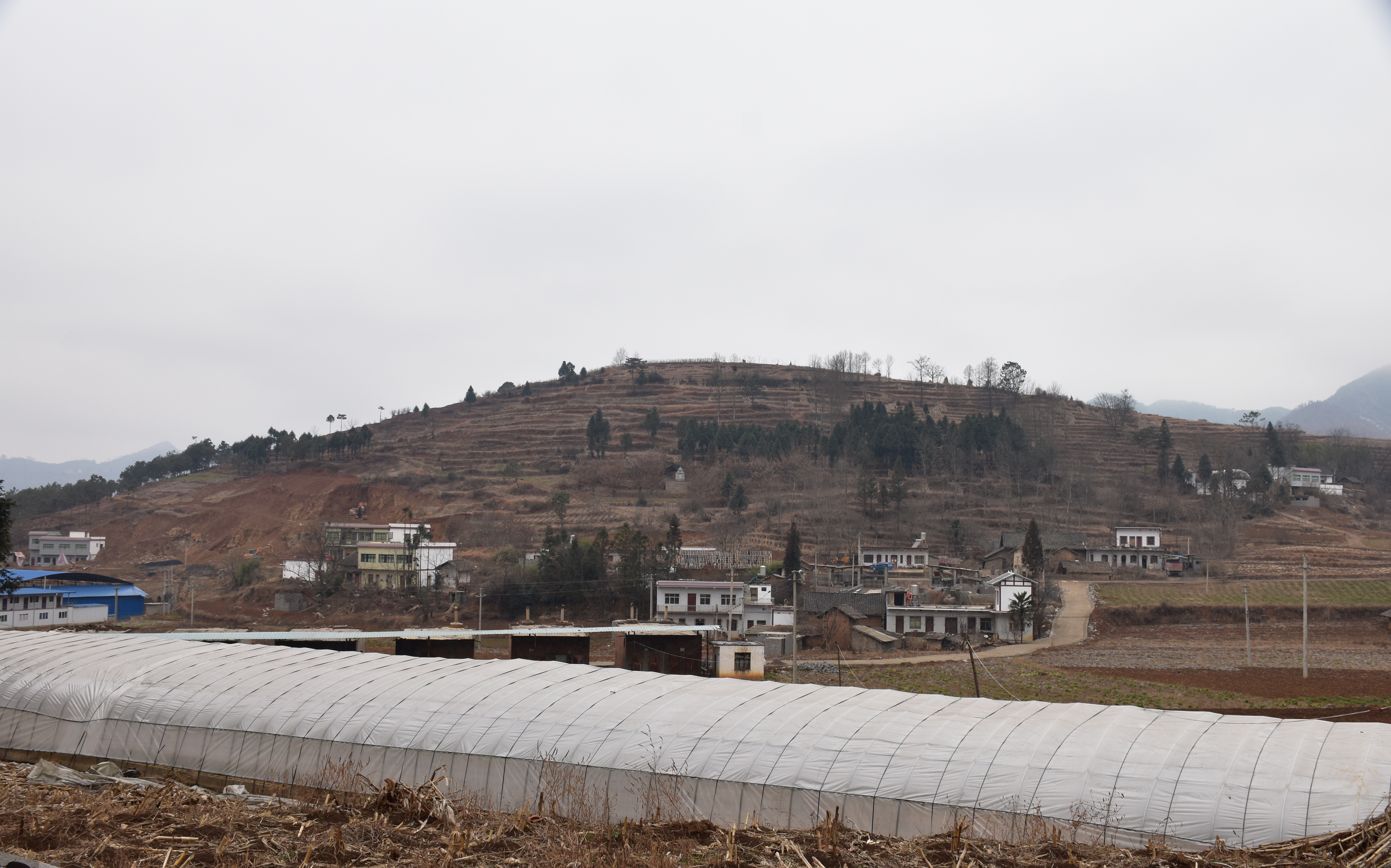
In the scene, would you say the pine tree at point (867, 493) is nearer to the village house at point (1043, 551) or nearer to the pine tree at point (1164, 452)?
the village house at point (1043, 551)

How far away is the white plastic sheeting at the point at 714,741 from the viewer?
10430 mm

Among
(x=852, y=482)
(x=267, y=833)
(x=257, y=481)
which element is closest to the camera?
(x=267, y=833)

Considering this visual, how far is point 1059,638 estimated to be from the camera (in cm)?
4969

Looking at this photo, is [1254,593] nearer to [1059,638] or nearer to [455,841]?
[1059,638]

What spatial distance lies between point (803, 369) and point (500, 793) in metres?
131

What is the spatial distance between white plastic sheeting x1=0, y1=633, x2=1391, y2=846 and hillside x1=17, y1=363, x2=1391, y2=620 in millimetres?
52626

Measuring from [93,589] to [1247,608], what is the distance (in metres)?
64.3

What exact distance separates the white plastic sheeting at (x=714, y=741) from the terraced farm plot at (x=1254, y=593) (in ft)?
164

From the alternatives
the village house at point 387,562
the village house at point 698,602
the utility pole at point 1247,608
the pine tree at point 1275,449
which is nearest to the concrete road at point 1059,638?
the utility pole at point 1247,608

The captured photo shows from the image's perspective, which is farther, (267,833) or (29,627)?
(29,627)

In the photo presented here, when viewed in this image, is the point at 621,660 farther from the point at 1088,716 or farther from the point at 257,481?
the point at 257,481

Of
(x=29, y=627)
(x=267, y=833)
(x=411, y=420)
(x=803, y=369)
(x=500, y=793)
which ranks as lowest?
(x=29, y=627)

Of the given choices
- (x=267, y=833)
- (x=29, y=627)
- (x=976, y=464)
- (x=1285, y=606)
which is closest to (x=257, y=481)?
(x=29, y=627)

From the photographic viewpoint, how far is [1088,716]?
496 inches
